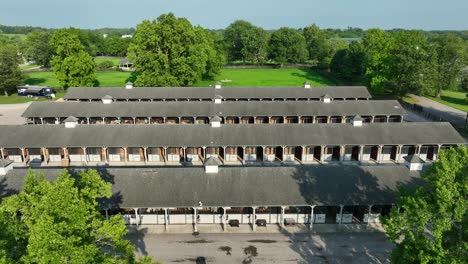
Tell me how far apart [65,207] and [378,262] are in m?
20.5

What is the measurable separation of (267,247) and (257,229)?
235 cm

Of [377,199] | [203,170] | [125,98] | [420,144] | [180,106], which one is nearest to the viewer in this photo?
[377,199]

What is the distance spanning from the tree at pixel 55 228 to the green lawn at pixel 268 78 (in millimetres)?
73966

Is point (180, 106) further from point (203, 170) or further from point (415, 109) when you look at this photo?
point (415, 109)

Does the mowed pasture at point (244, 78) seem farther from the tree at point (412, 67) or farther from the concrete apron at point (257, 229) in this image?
the concrete apron at point (257, 229)

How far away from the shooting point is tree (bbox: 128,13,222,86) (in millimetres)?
69688

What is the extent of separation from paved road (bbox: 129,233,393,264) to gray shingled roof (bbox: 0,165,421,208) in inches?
103

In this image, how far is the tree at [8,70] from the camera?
247 ft

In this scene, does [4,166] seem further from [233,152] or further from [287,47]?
[287,47]

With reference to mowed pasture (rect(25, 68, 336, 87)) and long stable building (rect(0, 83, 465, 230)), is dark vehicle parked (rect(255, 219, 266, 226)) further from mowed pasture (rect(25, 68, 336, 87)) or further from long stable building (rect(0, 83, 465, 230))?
mowed pasture (rect(25, 68, 336, 87))

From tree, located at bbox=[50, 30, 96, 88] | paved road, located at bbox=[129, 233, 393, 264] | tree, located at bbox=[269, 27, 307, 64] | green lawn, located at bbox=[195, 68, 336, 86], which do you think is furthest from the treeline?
paved road, located at bbox=[129, 233, 393, 264]

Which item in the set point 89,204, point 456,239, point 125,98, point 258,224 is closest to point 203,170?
point 258,224

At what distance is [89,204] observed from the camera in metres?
17.3

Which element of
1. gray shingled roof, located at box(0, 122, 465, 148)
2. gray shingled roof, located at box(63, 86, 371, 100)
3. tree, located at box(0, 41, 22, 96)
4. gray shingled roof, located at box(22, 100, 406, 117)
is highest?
tree, located at box(0, 41, 22, 96)
